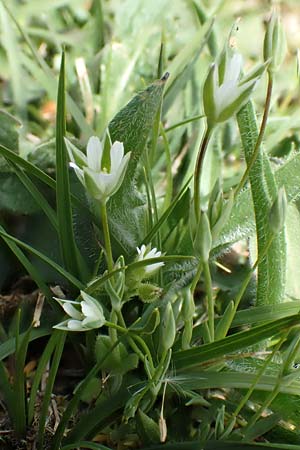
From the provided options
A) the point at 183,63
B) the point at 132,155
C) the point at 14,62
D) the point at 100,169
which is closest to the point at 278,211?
the point at 100,169

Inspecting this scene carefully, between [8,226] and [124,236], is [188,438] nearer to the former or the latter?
[124,236]

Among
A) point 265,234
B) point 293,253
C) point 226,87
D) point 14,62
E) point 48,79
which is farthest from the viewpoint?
point 14,62

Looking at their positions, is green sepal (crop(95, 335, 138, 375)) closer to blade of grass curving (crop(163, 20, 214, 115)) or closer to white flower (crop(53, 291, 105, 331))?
white flower (crop(53, 291, 105, 331))

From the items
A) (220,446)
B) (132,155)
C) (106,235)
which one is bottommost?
(220,446)

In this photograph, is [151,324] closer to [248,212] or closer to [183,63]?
[248,212]

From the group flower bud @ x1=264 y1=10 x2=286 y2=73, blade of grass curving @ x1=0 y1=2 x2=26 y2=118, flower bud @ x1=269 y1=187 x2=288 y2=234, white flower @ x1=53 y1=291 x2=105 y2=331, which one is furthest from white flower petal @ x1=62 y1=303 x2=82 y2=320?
blade of grass curving @ x1=0 y1=2 x2=26 y2=118
